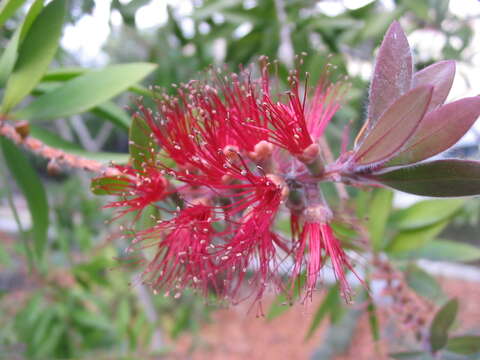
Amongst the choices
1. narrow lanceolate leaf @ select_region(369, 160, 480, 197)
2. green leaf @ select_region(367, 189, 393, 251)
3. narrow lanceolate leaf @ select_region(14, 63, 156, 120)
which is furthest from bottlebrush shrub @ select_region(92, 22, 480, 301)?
green leaf @ select_region(367, 189, 393, 251)

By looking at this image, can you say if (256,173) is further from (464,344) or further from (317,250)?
(464,344)

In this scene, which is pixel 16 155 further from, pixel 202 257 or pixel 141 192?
pixel 202 257

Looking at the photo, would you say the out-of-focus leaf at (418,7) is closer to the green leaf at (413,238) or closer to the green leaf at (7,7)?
the green leaf at (413,238)

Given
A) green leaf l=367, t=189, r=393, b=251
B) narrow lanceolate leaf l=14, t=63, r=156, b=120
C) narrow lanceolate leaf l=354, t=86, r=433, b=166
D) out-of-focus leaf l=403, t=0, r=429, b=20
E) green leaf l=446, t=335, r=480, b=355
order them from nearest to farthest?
narrow lanceolate leaf l=354, t=86, r=433, b=166
narrow lanceolate leaf l=14, t=63, r=156, b=120
green leaf l=446, t=335, r=480, b=355
green leaf l=367, t=189, r=393, b=251
out-of-focus leaf l=403, t=0, r=429, b=20

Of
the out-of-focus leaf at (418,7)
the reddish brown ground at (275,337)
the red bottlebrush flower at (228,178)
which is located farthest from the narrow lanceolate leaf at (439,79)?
the reddish brown ground at (275,337)

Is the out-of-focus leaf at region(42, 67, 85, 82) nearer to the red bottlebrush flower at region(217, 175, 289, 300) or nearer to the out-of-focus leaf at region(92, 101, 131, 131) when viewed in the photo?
the out-of-focus leaf at region(92, 101, 131, 131)

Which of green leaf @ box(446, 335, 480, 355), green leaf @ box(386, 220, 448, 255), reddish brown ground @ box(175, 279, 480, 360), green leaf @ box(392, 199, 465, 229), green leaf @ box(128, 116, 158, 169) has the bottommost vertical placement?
reddish brown ground @ box(175, 279, 480, 360)
